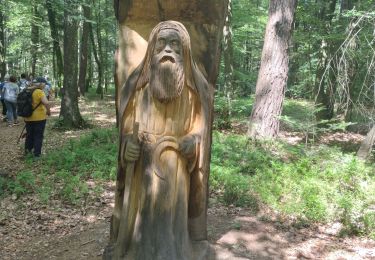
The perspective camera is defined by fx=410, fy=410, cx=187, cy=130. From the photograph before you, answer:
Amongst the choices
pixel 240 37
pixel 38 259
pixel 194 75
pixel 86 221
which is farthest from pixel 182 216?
pixel 240 37

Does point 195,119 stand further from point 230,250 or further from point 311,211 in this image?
point 311,211

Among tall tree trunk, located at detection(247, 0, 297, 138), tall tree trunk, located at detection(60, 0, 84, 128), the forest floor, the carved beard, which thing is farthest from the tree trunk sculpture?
tall tree trunk, located at detection(60, 0, 84, 128)

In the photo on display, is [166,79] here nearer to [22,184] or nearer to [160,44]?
[160,44]

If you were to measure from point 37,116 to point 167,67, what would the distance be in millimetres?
6398

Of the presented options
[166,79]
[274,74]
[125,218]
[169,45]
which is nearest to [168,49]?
[169,45]

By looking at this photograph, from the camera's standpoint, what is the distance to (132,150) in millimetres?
4027

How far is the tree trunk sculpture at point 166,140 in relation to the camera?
3.93 metres

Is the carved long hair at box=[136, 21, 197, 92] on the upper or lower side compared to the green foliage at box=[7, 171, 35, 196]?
upper

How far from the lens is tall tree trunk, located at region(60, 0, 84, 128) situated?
12.3m

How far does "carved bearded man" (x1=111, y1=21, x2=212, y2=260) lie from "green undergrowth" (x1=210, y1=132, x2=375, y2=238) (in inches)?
130

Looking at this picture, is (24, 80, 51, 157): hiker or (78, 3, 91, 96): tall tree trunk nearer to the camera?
(24, 80, 51, 157): hiker

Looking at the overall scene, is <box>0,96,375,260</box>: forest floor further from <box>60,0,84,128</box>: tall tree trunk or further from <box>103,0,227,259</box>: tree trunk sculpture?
<box>60,0,84,128</box>: tall tree trunk

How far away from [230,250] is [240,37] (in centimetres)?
1484

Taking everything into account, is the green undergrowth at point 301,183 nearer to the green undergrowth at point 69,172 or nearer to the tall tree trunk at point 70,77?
the green undergrowth at point 69,172
